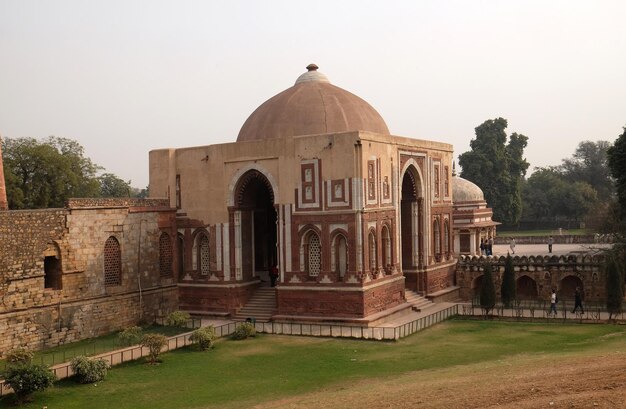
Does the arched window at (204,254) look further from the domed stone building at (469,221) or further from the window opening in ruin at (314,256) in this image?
the domed stone building at (469,221)

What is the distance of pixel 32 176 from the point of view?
145 feet

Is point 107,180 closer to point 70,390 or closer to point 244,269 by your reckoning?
point 244,269

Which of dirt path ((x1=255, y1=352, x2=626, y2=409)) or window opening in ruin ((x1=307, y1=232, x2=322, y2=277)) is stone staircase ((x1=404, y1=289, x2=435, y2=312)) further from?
dirt path ((x1=255, y1=352, x2=626, y2=409))

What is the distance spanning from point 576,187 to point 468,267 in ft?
154

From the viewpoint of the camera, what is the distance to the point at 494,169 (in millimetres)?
64000

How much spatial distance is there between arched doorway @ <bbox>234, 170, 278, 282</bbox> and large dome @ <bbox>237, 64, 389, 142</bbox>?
213 centimetres

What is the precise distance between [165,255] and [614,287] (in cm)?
1731

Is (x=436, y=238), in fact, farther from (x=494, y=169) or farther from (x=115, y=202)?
(x=494, y=169)

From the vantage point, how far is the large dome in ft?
94.0

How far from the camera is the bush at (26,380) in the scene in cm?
1638

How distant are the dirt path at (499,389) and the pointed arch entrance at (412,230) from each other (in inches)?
532

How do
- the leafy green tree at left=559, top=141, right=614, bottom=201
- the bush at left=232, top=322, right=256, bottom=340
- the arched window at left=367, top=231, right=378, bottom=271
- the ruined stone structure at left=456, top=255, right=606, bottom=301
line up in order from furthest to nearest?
the leafy green tree at left=559, top=141, right=614, bottom=201 < the ruined stone structure at left=456, top=255, right=606, bottom=301 < the arched window at left=367, top=231, right=378, bottom=271 < the bush at left=232, top=322, right=256, bottom=340

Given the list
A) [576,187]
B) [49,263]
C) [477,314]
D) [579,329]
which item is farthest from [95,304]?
[576,187]

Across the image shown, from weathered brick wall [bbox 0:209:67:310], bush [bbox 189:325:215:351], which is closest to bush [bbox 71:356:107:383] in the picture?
bush [bbox 189:325:215:351]
